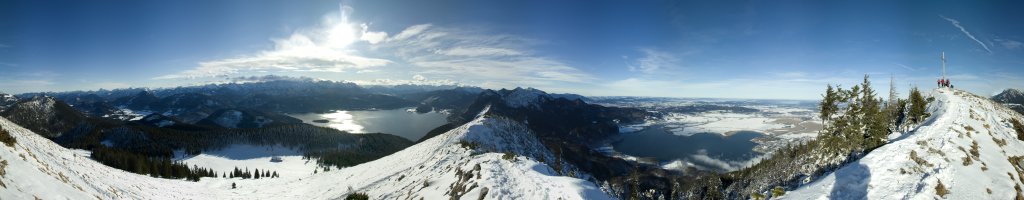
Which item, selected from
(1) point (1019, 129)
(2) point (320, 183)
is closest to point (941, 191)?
(1) point (1019, 129)

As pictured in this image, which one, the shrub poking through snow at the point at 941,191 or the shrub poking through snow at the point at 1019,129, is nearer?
the shrub poking through snow at the point at 941,191

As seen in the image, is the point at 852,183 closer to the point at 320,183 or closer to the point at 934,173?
the point at 934,173

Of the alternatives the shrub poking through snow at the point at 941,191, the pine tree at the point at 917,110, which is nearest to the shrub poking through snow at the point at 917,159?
the shrub poking through snow at the point at 941,191

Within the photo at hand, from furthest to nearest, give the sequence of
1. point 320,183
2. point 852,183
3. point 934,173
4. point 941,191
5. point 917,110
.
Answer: point 320,183 → point 917,110 → point 852,183 → point 934,173 → point 941,191

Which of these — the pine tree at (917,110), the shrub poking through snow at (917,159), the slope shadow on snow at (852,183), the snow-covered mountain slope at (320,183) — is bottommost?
the snow-covered mountain slope at (320,183)

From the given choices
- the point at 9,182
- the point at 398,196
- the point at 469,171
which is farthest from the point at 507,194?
the point at 9,182

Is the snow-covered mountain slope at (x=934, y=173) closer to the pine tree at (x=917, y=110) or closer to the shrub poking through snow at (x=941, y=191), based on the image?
the shrub poking through snow at (x=941, y=191)

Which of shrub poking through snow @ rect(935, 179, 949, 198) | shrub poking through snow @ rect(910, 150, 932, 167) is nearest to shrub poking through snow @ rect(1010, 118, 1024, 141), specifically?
shrub poking through snow @ rect(910, 150, 932, 167)
